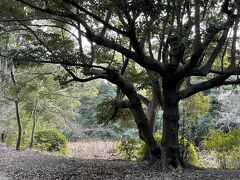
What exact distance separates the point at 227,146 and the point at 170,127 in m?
2.06

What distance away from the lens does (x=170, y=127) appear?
6.21m

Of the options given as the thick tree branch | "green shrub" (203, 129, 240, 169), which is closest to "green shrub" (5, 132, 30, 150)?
"green shrub" (203, 129, 240, 169)

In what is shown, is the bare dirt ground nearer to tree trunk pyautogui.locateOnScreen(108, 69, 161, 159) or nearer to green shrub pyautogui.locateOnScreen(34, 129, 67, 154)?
tree trunk pyautogui.locateOnScreen(108, 69, 161, 159)

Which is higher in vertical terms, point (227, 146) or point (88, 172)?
point (227, 146)

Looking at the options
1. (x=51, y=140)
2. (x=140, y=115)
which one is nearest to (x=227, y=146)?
(x=140, y=115)

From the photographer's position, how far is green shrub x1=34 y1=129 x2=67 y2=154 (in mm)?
12594

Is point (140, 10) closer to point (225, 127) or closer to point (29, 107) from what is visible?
point (29, 107)

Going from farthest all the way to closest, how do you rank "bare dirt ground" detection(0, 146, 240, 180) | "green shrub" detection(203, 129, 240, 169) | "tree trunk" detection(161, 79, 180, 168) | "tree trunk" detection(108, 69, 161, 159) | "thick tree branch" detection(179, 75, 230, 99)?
1. "green shrub" detection(203, 129, 240, 169)
2. "tree trunk" detection(108, 69, 161, 159)
3. "tree trunk" detection(161, 79, 180, 168)
4. "thick tree branch" detection(179, 75, 230, 99)
5. "bare dirt ground" detection(0, 146, 240, 180)

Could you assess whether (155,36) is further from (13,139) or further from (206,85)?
(13,139)

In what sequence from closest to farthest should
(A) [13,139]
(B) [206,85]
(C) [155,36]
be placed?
(B) [206,85] → (C) [155,36] → (A) [13,139]

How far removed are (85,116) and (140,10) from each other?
1815cm

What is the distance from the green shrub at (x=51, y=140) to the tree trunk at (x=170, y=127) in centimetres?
716

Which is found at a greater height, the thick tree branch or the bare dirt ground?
the thick tree branch

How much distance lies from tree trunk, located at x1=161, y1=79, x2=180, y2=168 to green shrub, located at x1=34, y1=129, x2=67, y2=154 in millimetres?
7160
